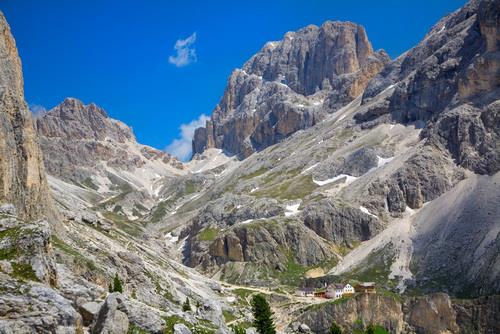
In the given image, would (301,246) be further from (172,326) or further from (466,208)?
(172,326)

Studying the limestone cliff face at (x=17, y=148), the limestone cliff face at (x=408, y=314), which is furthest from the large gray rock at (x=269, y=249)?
the limestone cliff face at (x=17, y=148)

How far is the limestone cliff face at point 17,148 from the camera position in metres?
76.6

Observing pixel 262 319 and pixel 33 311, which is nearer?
pixel 33 311

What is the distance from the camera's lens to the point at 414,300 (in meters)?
118

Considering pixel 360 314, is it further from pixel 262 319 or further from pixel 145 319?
pixel 145 319

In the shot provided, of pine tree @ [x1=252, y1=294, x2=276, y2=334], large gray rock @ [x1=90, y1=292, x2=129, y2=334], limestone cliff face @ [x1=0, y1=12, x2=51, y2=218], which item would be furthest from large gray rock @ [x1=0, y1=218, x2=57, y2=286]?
pine tree @ [x1=252, y1=294, x2=276, y2=334]

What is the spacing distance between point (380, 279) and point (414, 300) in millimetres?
46074

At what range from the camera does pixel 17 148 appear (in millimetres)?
82562

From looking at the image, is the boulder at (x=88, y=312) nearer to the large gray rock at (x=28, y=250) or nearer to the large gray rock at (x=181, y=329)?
the large gray rock at (x=28, y=250)

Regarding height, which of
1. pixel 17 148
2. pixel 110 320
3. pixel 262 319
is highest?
pixel 17 148

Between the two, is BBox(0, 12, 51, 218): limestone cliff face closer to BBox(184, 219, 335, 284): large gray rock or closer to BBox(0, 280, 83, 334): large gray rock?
BBox(0, 280, 83, 334): large gray rock

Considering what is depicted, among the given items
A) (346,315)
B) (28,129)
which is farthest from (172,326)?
(346,315)

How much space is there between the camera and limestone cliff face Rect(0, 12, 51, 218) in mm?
76562

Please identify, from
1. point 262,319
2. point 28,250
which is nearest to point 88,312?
point 28,250
